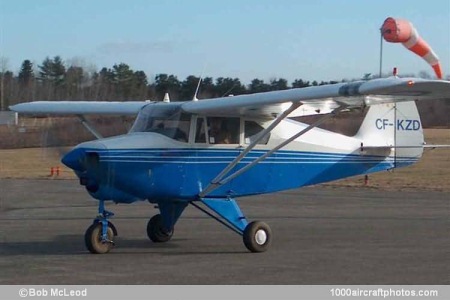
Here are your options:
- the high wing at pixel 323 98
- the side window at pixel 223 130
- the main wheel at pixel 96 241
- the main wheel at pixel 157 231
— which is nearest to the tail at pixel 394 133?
the high wing at pixel 323 98

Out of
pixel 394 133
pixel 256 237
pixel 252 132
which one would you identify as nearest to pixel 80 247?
pixel 256 237

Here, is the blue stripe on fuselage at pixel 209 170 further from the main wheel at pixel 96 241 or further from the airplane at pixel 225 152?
the main wheel at pixel 96 241

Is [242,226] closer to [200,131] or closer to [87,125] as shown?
[200,131]

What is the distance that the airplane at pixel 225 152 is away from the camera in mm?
12492

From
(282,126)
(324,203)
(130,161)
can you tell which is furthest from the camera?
(324,203)

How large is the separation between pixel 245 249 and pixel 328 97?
2.85 metres

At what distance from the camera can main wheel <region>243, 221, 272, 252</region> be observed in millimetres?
13102

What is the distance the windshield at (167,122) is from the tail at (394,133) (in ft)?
12.7

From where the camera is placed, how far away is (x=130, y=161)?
12.8 meters

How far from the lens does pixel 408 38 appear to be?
15.2 meters
